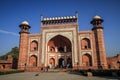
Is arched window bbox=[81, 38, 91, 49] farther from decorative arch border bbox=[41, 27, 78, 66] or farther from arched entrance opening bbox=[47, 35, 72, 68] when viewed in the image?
arched entrance opening bbox=[47, 35, 72, 68]

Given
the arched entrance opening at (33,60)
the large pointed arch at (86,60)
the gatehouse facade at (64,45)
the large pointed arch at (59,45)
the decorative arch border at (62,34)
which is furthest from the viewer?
the large pointed arch at (59,45)

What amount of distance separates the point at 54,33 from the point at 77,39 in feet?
15.7

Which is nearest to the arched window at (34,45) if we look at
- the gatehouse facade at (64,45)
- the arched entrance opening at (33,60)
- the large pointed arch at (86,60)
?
the gatehouse facade at (64,45)

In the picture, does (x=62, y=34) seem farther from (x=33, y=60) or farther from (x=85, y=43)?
(x=33, y=60)

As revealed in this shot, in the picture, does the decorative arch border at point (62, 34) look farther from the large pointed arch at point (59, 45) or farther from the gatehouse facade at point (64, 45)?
the large pointed arch at point (59, 45)

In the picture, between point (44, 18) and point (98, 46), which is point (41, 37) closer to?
point (44, 18)

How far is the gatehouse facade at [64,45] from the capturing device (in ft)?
77.0

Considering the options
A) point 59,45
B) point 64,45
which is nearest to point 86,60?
point 64,45

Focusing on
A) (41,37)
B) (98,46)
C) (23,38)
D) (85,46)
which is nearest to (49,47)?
(41,37)

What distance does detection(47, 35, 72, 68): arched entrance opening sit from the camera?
1057 inches

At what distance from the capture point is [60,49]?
2891cm

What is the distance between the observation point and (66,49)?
28.1 metres

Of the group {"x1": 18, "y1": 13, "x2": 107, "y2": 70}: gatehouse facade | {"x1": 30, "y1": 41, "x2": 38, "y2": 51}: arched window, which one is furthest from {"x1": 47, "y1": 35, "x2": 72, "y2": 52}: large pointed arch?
{"x1": 30, "y1": 41, "x2": 38, "y2": 51}: arched window

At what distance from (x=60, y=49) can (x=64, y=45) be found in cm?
140
